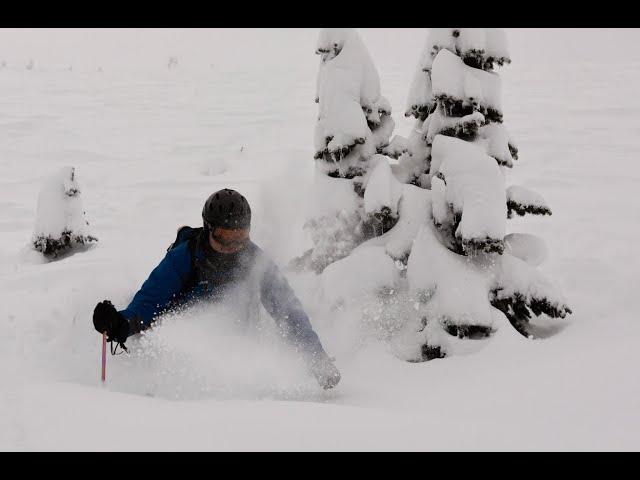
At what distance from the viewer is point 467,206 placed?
16.1 feet

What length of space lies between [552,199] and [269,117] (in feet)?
30.7

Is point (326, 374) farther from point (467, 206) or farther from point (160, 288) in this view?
point (467, 206)

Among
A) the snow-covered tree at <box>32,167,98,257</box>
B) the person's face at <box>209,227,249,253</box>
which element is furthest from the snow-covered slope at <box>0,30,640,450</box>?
the person's face at <box>209,227,249,253</box>

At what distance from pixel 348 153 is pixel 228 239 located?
1.74 meters

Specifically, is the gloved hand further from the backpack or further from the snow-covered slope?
the backpack

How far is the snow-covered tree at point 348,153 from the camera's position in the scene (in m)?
5.67

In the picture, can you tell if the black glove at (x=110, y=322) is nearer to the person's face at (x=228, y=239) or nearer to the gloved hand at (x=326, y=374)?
the person's face at (x=228, y=239)

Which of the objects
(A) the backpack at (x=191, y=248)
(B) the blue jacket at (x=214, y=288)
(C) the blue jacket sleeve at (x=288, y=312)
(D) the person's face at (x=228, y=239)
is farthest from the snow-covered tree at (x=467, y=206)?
(A) the backpack at (x=191, y=248)

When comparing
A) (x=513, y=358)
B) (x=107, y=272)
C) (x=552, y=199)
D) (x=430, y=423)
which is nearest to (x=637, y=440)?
(x=430, y=423)

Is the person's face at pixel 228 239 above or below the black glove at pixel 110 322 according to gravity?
above

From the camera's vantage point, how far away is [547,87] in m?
18.8

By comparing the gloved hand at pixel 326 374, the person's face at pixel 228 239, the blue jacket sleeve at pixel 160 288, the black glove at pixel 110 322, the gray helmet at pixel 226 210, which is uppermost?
the gray helmet at pixel 226 210

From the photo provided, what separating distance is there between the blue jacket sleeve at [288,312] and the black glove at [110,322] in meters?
1.38

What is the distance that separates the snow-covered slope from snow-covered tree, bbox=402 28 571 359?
34cm
